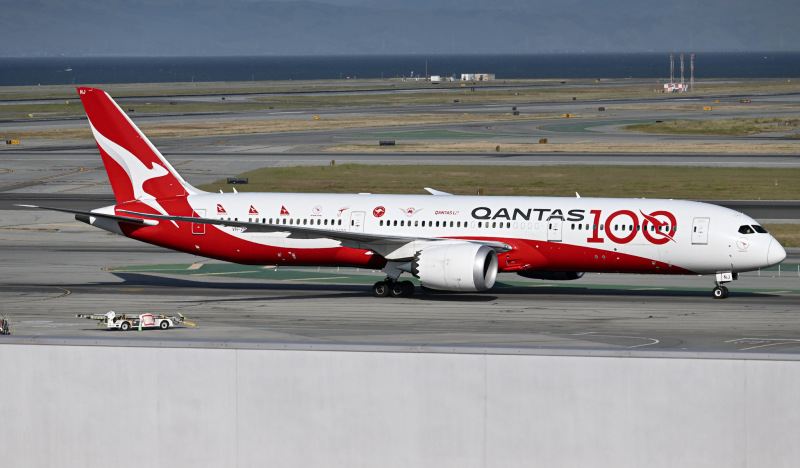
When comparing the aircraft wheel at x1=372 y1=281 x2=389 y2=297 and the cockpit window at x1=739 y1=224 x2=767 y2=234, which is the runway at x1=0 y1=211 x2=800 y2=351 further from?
the cockpit window at x1=739 y1=224 x2=767 y2=234

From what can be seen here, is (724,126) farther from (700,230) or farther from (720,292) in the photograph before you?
(700,230)

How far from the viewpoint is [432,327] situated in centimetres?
3903

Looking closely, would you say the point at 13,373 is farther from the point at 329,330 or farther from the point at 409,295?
the point at 409,295

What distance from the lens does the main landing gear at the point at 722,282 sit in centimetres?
4491

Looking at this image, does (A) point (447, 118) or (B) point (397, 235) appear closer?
(B) point (397, 235)

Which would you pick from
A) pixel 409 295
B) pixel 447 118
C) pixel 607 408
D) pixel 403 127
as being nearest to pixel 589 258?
pixel 409 295

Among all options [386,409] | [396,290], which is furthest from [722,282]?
[386,409]

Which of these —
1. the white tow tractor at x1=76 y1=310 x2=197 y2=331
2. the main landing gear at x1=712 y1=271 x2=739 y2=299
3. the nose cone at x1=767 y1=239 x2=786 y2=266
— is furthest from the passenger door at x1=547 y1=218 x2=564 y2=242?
the white tow tractor at x1=76 y1=310 x2=197 y2=331

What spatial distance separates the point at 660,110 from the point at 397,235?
143 metres

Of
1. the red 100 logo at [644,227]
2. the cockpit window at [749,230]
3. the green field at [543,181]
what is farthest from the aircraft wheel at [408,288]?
the green field at [543,181]

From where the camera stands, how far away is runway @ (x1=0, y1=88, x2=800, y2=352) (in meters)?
37.0

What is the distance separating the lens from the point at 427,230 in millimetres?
46344

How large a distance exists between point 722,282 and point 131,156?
1095 inches

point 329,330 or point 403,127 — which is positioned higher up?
point 403,127
